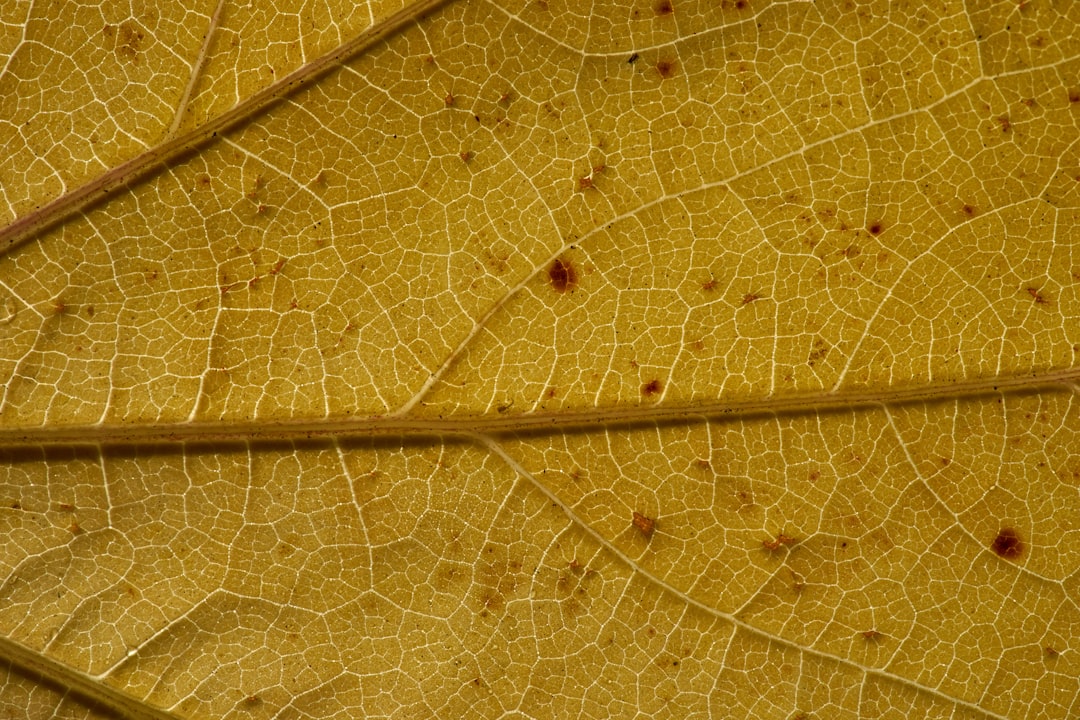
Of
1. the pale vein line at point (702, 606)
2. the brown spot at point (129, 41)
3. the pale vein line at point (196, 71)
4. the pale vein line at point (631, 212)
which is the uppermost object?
the brown spot at point (129, 41)

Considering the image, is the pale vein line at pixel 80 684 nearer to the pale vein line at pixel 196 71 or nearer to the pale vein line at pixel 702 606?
the pale vein line at pixel 702 606

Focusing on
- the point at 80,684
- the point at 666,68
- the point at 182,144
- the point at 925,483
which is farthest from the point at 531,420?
the point at 80,684

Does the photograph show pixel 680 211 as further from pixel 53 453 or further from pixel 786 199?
pixel 53 453

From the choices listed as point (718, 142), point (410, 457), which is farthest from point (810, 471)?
point (410, 457)

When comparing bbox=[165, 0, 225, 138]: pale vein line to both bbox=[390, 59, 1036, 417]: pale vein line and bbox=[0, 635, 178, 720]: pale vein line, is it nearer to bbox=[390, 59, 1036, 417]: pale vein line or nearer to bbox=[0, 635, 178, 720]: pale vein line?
bbox=[390, 59, 1036, 417]: pale vein line

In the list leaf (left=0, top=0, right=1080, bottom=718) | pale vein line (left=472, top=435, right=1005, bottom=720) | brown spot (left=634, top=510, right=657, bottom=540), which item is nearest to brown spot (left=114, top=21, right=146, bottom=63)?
leaf (left=0, top=0, right=1080, bottom=718)

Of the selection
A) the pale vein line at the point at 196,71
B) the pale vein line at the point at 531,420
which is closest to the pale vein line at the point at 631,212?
the pale vein line at the point at 531,420

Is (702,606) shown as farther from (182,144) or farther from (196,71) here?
(196,71)
